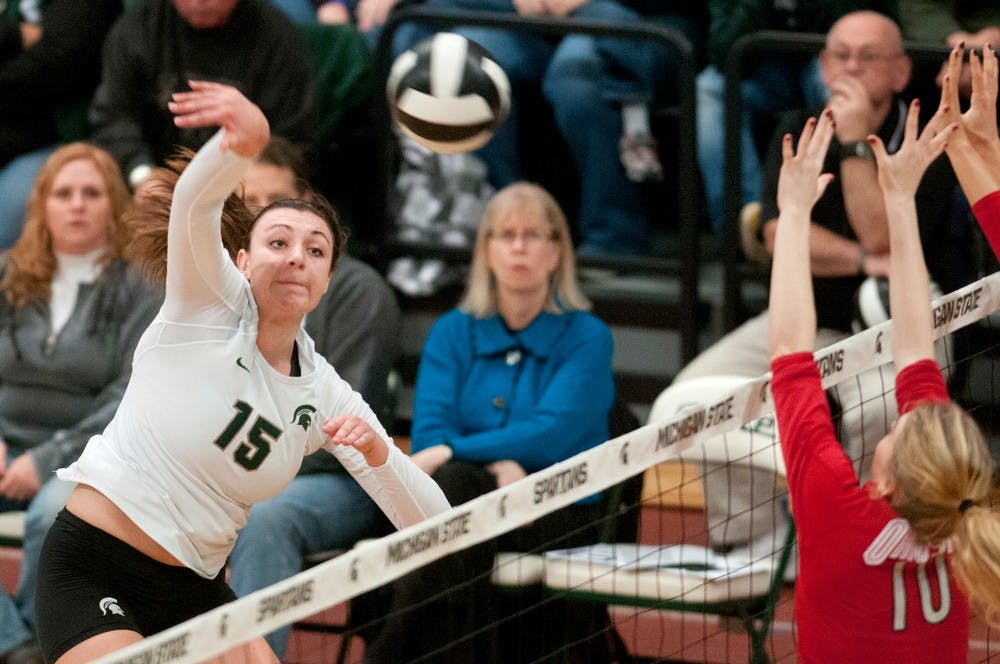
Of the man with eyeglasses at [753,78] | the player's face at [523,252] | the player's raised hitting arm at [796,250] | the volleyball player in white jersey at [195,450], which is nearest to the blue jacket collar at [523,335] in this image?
the player's face at [523,252]

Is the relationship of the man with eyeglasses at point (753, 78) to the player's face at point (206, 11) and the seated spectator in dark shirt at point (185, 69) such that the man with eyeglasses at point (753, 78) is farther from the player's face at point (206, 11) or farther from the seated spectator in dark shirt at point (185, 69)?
the player's face at point (206, 11)

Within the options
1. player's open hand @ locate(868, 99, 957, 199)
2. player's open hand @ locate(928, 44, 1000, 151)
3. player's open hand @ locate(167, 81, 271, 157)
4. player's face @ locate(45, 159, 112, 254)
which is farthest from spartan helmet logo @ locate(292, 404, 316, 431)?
player's face @ locate(45, 159, 112, 254)

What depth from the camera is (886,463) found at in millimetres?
3373

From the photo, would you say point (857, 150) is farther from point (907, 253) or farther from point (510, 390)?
point (907, 253)

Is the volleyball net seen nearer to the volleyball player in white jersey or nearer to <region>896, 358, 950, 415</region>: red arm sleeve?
the volleyball player in white jersey

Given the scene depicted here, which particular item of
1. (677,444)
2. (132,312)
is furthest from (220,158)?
(132,312)

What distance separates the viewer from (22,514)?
5.72 metres

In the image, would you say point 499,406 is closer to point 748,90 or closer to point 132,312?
point 132,312

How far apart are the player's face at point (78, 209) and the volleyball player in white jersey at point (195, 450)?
228 centimetres

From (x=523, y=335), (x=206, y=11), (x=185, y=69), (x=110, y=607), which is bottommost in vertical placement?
(x=110, y=607)

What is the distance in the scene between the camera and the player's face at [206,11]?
21.7 ft

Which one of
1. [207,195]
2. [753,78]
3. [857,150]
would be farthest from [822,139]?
[753,78]

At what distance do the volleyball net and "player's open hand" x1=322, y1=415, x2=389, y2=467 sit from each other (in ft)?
0.85

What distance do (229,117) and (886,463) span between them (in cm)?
160
